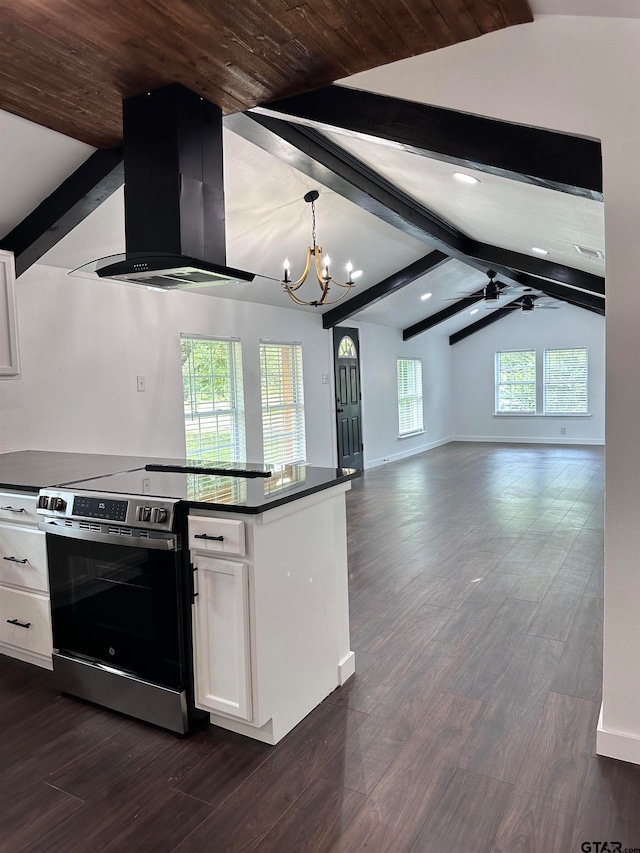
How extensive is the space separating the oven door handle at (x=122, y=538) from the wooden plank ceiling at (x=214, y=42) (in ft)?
5.96

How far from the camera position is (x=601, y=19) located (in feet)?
6.42

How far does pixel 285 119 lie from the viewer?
2822 mm

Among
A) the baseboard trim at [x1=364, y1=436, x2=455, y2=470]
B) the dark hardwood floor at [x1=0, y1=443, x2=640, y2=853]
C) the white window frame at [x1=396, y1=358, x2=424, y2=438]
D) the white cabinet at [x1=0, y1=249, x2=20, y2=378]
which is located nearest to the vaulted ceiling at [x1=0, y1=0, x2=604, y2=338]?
the white cabinet at [x1=0, y1=249, x2=20, y2=378]

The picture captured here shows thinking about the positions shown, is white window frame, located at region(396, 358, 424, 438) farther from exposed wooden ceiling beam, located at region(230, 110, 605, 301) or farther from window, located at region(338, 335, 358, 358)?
exposed wooden ceiling beam, located at region(230, 110, 605, 301)

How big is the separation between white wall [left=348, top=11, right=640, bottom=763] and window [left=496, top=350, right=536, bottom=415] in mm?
10018

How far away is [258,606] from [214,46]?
2.08 m

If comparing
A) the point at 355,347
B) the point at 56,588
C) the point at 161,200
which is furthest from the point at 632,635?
the point at 355,347

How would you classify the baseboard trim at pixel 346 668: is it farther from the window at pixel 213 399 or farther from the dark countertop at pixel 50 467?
the window at pixel 213 399

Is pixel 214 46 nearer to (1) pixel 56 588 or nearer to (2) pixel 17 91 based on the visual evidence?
(2) pixel 17 91

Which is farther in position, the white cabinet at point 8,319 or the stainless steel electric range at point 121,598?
the white cabinet at point 8,319

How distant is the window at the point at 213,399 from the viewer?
18.5 ft

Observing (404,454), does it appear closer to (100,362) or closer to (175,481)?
(100,362)

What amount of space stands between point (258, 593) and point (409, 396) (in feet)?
28.5

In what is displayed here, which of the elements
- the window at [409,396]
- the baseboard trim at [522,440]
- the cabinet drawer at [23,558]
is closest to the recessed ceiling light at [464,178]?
the cabinet drawer at [23,558]
